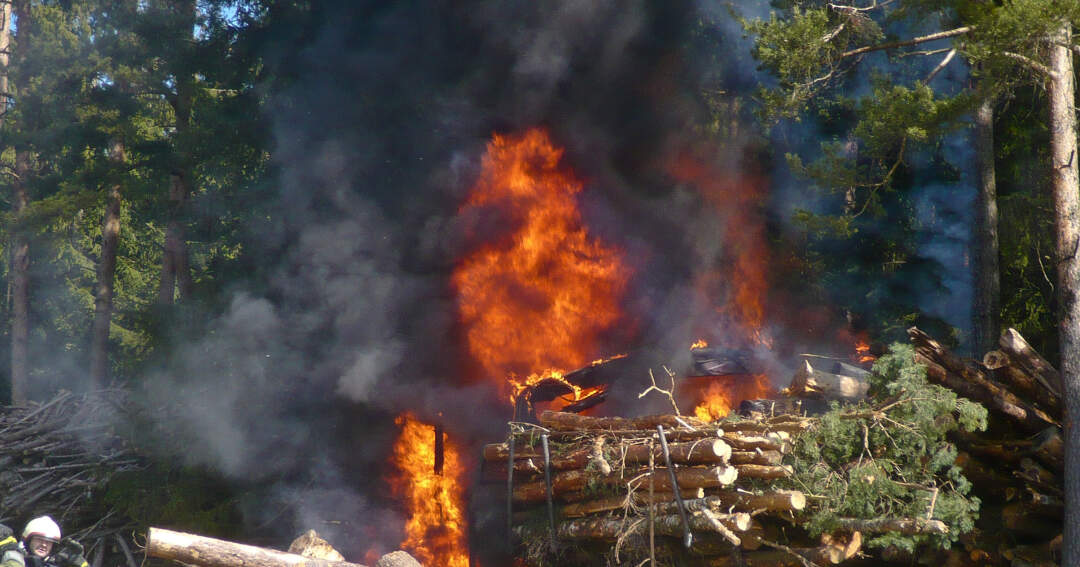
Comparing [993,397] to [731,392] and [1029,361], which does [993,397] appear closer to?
[1029,361]

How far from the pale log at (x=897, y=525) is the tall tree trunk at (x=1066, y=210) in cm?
201

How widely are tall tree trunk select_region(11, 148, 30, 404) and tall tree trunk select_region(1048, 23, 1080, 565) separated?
22.3 m

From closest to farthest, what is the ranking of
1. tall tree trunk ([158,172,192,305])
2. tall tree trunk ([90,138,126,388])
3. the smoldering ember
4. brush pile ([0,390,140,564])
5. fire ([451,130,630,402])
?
the smoldering ember → brush pile ([0,390,140,564]) → fire ([451,130,630,402]) → tall tree trunk ([158,172,192,305]) → tall tree trunk ([90,138,126,388])

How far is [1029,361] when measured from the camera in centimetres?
921

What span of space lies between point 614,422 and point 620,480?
73 centimetres

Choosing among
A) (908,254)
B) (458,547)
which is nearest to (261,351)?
(458,547)

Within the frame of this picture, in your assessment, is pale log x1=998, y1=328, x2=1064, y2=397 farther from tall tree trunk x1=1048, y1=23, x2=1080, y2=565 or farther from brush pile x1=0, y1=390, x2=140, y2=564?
brush pile x1=0, y1=390, x2=140, y2=564

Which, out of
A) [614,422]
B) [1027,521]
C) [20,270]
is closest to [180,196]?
[20,270]

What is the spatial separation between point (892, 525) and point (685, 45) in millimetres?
10309

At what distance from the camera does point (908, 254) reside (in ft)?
46.0

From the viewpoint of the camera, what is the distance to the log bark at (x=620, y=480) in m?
7.71

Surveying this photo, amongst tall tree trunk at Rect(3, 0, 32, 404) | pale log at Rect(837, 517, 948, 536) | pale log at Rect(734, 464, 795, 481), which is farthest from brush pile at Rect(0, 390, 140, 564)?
pale log at Rect(837, 517, 948, 536)

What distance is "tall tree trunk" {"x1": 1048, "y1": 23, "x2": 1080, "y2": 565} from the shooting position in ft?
28.6

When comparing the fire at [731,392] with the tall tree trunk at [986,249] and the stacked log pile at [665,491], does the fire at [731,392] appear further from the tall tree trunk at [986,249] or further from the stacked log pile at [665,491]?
the stacked log pile at [665,491]
